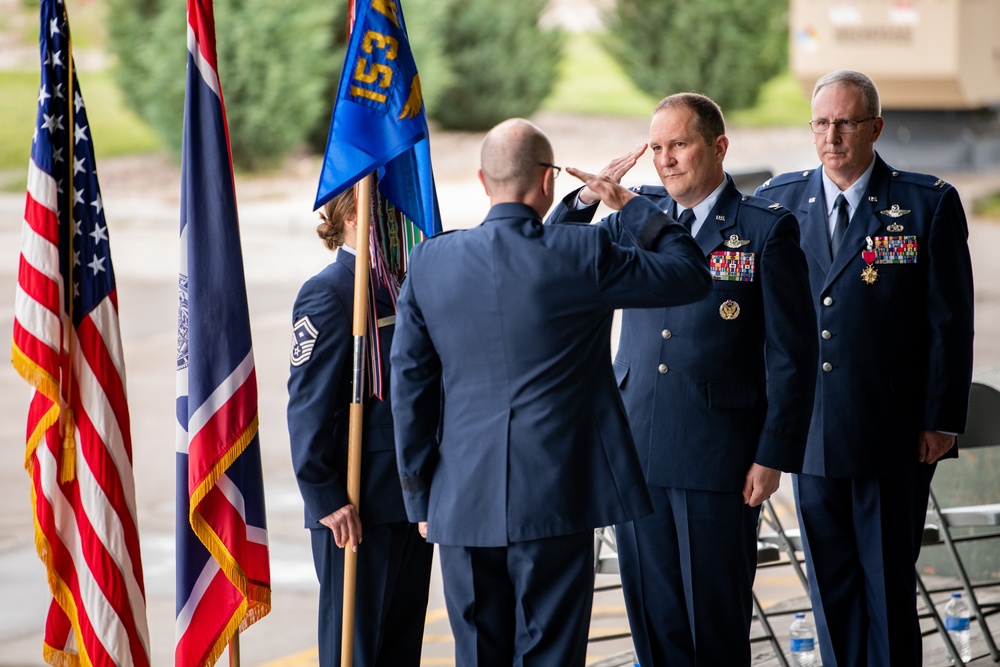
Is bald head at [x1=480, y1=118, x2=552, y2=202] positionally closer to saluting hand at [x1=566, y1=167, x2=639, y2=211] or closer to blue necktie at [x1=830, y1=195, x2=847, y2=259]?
saluting hand at [x1=566, y1=167, x2=639, y2=211]

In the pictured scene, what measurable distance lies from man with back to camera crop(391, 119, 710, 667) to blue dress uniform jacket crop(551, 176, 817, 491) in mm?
510

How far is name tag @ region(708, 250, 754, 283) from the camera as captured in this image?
3822mm

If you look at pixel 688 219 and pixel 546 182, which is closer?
pixel 546 182

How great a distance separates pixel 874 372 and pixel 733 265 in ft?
2.19

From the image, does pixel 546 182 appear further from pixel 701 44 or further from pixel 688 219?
pixel 701 44

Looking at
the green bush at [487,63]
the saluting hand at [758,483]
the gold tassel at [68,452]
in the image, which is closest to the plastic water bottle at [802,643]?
the saluting hand at [758,483]

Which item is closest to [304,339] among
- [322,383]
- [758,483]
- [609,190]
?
[322,383]

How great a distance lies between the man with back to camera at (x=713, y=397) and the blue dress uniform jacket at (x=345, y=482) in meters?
0.66

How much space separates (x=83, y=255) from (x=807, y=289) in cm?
208

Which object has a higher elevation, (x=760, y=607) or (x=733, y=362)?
(x=733, y=362)

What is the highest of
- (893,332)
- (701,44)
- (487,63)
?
(701,44)

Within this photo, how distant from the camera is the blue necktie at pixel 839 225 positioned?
423cm

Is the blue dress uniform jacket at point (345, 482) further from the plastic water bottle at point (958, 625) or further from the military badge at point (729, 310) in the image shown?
the plastic water bottle at point (958, 625)

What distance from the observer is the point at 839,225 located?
4.24 m
